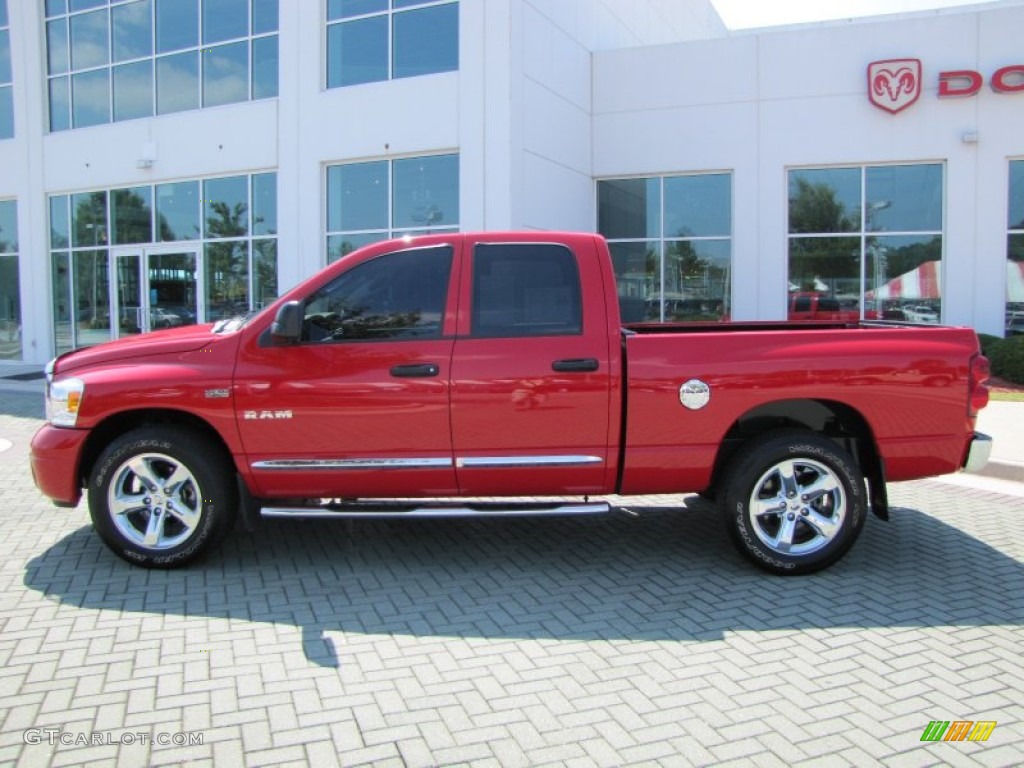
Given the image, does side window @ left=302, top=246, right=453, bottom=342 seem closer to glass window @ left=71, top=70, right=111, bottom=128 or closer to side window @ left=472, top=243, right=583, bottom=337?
side window @ left=472, top=243, right=583, bottom=337

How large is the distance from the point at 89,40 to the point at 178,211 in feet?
15.7

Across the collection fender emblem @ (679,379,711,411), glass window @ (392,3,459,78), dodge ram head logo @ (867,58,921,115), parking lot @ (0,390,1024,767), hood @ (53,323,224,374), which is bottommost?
parking lot @ (0,390,1024,767)

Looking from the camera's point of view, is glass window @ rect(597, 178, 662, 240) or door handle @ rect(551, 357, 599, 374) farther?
glass window @ rect(597, 178, 662, 240)

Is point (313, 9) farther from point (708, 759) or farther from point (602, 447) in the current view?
point (708, 759)

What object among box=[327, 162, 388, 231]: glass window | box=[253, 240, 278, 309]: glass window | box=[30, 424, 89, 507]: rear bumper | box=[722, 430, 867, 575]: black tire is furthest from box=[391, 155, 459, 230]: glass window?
box=[722, 430, 867, 575]: black tire

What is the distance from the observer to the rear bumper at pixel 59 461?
195 inches

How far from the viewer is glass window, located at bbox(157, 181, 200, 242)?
57.2 ft

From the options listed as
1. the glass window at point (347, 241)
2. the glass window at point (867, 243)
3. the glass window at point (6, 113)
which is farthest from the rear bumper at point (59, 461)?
the glass window at point (6, 113)

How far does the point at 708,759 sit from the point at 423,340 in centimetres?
277

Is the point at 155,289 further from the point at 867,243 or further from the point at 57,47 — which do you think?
the point at 867,243

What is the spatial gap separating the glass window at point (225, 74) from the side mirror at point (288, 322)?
13550 millimetres

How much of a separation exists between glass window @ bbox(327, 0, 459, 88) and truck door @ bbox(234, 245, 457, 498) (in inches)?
410

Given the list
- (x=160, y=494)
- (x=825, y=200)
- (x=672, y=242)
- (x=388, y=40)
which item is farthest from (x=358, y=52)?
(x=160, y=494)

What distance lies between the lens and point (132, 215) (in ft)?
59.9
